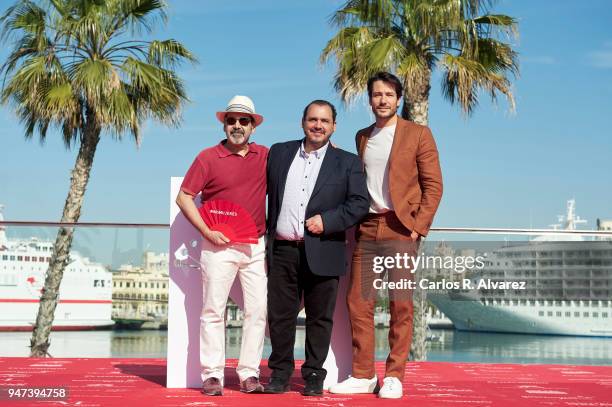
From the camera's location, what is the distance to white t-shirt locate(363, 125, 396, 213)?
189 inches

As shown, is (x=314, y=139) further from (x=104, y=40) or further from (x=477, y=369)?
(x=104, y=40)

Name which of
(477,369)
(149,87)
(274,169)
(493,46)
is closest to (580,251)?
(477,369)

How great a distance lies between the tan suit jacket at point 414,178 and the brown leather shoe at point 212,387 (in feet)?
4.43

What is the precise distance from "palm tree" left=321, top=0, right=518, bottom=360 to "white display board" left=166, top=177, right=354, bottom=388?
23.5ft

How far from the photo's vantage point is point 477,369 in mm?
6504

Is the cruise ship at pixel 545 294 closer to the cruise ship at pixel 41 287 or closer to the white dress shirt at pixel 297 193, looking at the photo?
the white dress shirt at pixel 297 193

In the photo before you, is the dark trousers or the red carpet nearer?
the red carpet

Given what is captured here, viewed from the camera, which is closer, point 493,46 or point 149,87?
point 493,46

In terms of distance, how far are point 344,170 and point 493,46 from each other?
8.71 meters

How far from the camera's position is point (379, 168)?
4848 millimetres

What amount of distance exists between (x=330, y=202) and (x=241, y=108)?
2.35 feet

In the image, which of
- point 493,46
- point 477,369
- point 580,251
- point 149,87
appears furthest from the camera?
point 149,87

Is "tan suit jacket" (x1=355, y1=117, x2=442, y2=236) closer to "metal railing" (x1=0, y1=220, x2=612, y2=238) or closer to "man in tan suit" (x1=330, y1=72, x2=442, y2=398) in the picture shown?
"man in tan suit" (x1=330, y1=72, x2=442, y2=398)

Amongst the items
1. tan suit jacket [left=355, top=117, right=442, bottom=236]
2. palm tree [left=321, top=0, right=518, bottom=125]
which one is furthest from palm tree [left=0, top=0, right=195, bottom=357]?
tan suit jacket [left=355, top=117, right=442, bottom=236]
